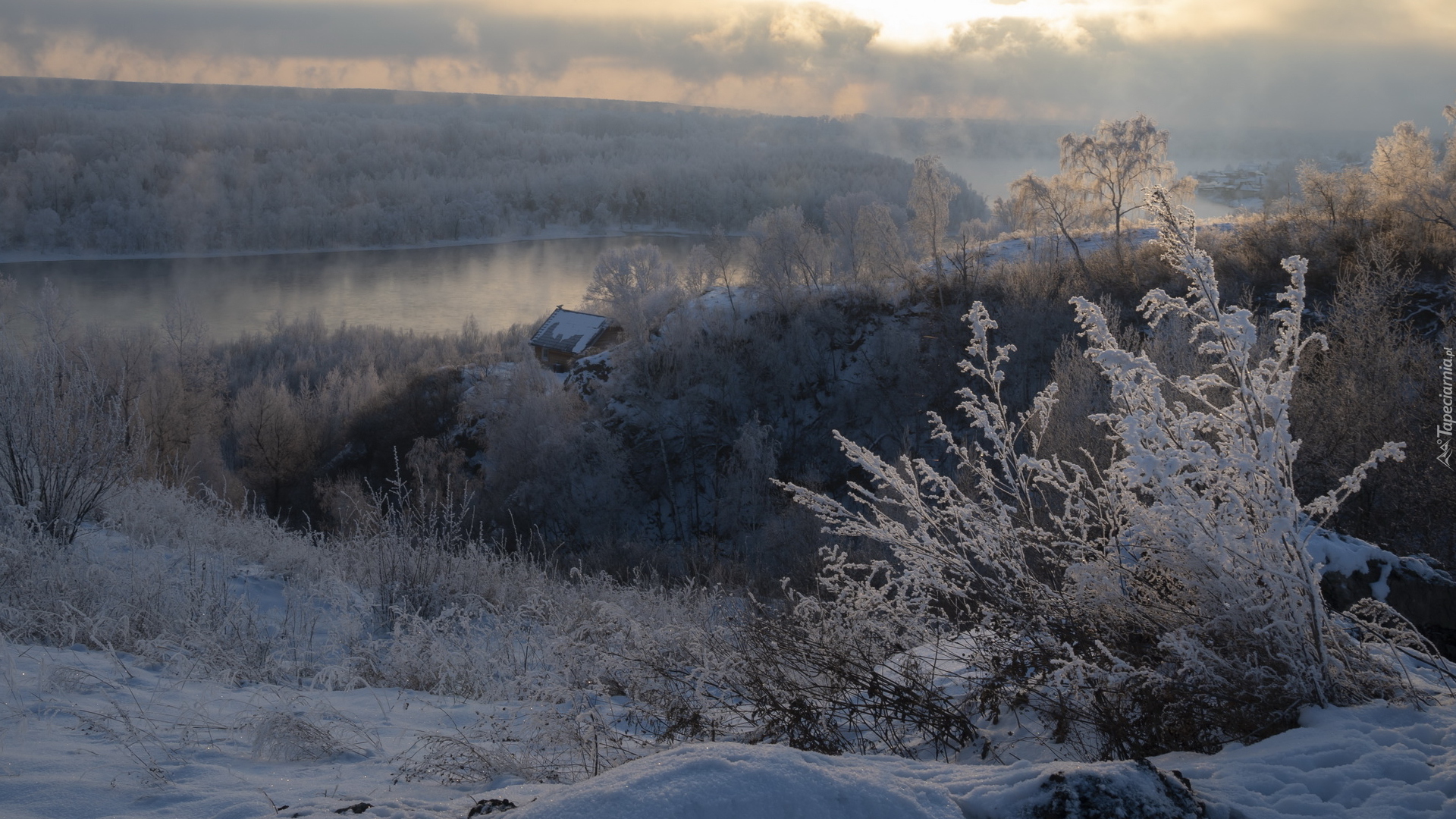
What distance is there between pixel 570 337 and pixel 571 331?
432 mm

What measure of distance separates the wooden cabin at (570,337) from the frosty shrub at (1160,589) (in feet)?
119

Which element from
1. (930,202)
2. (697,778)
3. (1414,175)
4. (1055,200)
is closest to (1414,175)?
(1414,175)

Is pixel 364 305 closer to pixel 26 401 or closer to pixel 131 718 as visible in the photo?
pixel 26 401

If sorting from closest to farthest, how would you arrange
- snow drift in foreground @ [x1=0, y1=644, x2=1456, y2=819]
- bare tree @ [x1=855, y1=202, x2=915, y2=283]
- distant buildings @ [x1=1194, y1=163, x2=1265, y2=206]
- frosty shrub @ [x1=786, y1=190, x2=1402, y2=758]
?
snow drift in foreground @ [x1=0, y1=644, x2=1456, y2=819] → frosty shrub @ [x1=786, y1=190, x2=1402, y2=758] → bare tree @ [x1=855, y1=202, x2=915, y2=283] → distant buildings @ [x1=1194, y1=163, x2=1265, y2=206]

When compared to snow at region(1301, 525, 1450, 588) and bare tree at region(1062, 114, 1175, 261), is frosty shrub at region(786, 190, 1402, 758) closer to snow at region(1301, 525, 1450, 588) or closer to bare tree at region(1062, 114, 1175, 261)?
snow at region(1301, 525, 1450, 588)

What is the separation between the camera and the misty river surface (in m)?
52.6

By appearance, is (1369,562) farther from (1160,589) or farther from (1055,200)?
(1055,200)

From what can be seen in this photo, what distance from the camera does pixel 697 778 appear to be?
2.05m

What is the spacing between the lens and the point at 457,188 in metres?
100

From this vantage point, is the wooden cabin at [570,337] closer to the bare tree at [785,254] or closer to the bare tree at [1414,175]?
the bare tree at [785,254]

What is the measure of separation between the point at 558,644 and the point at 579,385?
29125 millimetres

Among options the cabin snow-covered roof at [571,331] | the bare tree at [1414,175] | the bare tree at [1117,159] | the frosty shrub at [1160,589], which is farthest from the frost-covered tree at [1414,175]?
the cabin snow-covered roof at [571,331]

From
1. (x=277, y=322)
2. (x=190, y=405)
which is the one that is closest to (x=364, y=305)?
(x=277, y=322)

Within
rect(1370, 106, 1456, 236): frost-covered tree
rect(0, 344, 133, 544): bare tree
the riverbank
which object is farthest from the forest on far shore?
rect(0, 344, 133, 544): bare tree
